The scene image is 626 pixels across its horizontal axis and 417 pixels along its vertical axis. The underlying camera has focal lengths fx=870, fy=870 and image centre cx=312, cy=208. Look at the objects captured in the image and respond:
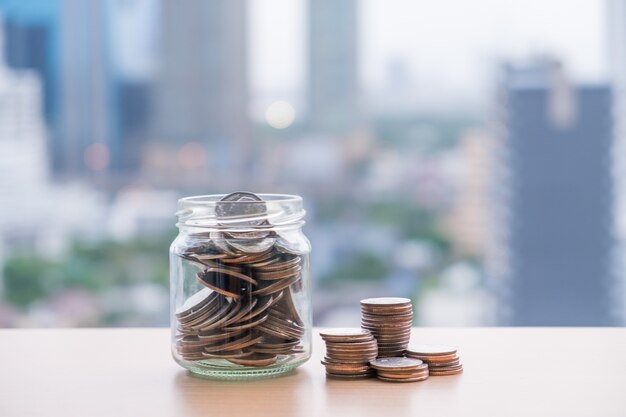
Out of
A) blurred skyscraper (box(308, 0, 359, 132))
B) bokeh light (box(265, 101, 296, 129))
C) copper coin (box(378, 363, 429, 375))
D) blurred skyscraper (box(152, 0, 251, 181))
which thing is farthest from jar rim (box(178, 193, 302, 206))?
blurred skyscraper (box(152, 0, 251, 181))

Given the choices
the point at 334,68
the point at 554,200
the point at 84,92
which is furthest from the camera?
the point at 554,200

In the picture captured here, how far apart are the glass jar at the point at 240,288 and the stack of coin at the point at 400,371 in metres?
0.09

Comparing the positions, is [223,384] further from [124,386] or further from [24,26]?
[24,26]

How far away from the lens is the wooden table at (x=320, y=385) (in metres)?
0.81

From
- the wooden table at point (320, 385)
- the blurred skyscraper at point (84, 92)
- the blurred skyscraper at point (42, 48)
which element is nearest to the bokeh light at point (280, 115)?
the blurred skyscraper at point (84, 92)

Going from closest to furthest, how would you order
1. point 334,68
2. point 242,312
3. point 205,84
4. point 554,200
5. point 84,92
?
point 242,312 → point 84,92 → point 334,68 → point 205,84 → point 554,200

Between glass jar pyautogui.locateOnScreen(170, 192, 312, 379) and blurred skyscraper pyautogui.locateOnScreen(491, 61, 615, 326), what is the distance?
5.43 m

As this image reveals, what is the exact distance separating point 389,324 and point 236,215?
210 millimetres

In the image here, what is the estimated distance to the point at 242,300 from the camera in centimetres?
89

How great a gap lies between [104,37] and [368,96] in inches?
74.2

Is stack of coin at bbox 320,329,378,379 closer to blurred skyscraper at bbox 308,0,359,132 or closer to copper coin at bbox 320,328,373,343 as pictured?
copper coin at bbox 320,328,373,343

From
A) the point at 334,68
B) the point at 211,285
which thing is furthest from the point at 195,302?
the point at 334,68

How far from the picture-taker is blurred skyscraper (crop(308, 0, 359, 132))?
598cm

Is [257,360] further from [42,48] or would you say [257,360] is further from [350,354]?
[42,48]
